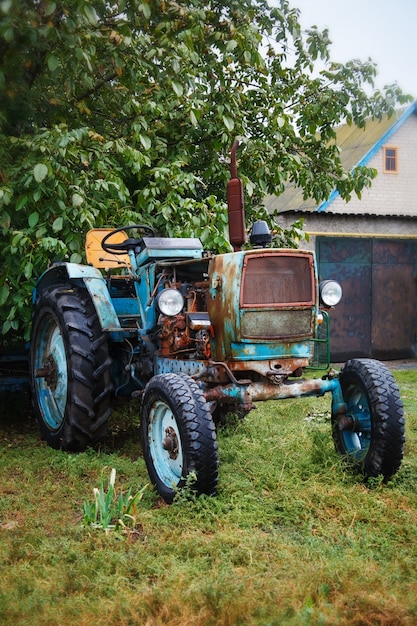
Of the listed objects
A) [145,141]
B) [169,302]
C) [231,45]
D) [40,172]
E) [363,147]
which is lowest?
[169,302]

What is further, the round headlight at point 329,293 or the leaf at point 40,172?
the leaf at point 40,172

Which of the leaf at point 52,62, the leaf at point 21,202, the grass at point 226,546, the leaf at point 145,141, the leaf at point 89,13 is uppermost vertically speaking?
the leaf at point 89,13

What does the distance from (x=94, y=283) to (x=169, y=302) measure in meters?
1.05

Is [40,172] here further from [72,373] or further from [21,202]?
[72,373]

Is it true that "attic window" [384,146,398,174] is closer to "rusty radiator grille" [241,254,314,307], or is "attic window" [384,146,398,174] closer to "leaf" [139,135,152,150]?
"leaf" [139,135,152,150]

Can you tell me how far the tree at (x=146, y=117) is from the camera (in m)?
5.48

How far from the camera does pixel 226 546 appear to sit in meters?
3.29

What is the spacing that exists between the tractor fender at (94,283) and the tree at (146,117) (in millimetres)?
181

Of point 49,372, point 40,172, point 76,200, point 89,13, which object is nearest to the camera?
point 89,13

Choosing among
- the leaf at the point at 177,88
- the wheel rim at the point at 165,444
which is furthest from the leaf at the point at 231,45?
the wheel rim at the point at 165,444

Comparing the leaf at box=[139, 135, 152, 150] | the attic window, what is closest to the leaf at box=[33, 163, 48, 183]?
the leaf at box=[139, 135, 152, 150]

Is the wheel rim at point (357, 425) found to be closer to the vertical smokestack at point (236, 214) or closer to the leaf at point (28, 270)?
the vertical smokestack at point (236, 214)

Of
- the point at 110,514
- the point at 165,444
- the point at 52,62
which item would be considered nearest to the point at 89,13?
the point at 52,62

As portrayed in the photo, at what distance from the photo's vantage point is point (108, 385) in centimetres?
507
